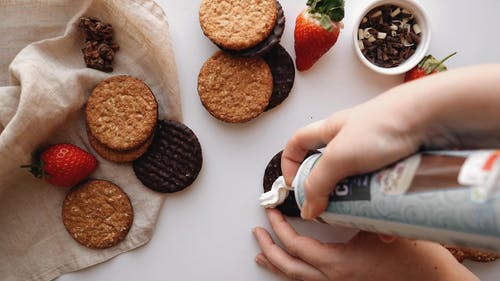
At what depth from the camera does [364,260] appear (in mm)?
1015

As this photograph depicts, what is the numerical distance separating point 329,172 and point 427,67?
499mm

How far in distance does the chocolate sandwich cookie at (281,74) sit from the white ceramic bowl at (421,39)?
165 mm

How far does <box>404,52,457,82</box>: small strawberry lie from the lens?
1066mm

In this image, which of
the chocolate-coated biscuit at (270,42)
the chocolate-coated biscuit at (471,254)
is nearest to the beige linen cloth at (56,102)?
the chocolate-coated biscuit at (270,42)

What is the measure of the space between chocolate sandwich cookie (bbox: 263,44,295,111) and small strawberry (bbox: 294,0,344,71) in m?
0.05

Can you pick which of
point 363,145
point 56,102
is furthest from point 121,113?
point 363,145

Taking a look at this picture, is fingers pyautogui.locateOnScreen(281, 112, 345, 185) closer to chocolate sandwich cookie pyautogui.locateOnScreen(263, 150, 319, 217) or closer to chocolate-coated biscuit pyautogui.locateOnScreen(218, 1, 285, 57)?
chocolate sandwich cookie pyautogui.locateOnScreen(263, 150, 319, 217)

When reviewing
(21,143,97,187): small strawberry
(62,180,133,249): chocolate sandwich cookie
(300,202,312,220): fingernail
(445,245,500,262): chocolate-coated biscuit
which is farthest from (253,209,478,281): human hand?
(21,143,97,187): small strawberry

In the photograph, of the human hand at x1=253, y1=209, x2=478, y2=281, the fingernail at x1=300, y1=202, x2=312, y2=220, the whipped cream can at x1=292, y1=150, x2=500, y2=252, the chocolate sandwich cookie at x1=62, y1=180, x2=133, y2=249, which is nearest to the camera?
the whipped cream can at x1=292, y1=150, x2=500, y2=252

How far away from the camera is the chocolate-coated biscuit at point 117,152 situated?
1.09 m

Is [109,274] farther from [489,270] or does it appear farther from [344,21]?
[489,270]

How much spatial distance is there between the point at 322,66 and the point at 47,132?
0.68 m

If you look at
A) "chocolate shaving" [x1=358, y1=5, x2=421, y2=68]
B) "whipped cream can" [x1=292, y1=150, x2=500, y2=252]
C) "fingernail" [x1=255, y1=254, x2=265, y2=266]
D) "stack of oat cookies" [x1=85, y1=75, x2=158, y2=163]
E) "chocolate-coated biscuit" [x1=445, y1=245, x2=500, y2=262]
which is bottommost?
"fingernail" [x1=255, y1=254, x2=265, y2=266]

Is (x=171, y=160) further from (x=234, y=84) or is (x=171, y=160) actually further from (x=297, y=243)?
(x=297, y=243)
